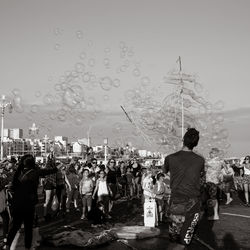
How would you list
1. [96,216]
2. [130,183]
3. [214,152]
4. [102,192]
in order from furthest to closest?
[130,183], [102,192], [214,152], [96,216]

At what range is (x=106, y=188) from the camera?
13.8 meters

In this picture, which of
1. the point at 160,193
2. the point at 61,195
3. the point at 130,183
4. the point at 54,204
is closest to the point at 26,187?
the point at 160,193

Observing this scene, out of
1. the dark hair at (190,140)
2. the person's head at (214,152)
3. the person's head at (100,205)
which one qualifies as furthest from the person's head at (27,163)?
the person's head at (214,152)

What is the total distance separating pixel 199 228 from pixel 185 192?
6.17 metres

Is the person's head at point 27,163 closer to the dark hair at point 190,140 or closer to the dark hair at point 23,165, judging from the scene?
the dark hair at point 23,165

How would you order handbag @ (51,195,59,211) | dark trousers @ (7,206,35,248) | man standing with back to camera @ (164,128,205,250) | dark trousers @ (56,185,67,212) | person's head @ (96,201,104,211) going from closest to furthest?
man standing with back to camera @ (164,128,205,250) < dark trousers @ (7,206,35,248) < person's head @ (96,201,104,211) < handbag @ (51,195,59,211) < dark trousers @ (56,185,67,212)

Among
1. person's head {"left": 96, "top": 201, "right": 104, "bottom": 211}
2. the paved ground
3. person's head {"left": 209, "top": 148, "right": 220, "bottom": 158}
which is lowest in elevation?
the paved ground

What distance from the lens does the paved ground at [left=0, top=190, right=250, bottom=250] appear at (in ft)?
28.4

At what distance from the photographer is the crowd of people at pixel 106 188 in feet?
16.6

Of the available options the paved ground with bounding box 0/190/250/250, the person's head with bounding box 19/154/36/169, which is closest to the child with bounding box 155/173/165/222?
the paved ground with bounding box 0/190/250/250

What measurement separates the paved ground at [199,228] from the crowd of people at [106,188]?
401 mm

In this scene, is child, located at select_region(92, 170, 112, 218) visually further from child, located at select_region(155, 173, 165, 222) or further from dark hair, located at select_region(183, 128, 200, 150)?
dark hair, located at select_region(183, 128, 200, 150)

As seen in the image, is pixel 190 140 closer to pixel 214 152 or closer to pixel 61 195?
pixel 214 152

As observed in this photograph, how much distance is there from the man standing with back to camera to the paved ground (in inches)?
139
